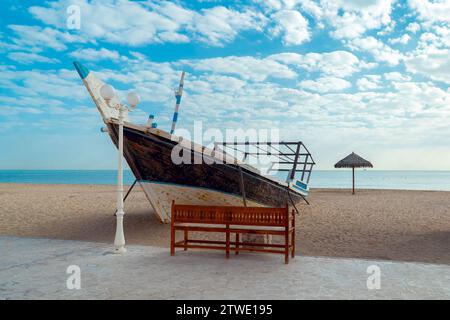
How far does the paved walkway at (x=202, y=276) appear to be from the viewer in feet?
14.7

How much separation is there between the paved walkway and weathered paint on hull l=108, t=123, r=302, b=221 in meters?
3.74

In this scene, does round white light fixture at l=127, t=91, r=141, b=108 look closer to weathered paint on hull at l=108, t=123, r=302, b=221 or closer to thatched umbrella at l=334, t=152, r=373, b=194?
weathered paint on hull at l=108, t=123, r=302, b=221

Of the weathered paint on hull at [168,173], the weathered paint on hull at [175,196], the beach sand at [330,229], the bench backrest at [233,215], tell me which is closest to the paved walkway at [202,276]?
the bench backrest at [233,215]

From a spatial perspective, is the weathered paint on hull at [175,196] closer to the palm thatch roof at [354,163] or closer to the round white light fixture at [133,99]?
the round white light fixture at [133,99]

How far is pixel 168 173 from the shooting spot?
10.8 m

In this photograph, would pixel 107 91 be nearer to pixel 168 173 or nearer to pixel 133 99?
pixel 133 99

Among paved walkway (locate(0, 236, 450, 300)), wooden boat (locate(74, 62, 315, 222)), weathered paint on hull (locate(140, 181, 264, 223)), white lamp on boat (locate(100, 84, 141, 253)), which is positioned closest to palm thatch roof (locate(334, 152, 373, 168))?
wooden boat (locate(74, 62, 315, 222))

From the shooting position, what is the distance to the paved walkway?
4473 millimetres

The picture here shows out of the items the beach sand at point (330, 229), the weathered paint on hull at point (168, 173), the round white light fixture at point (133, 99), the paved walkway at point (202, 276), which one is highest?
the round white light fixture at point (133, 99)

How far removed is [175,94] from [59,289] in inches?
333

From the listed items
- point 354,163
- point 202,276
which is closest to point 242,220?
point 202,276

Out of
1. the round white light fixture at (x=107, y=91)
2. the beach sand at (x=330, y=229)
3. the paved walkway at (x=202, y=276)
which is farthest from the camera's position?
the beach sand at (x=330, y=229)

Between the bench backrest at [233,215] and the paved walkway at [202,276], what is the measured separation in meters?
0.65
